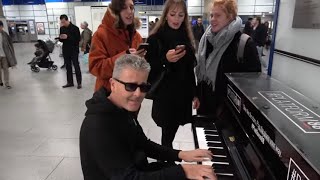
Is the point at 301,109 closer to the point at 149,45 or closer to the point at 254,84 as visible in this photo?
the point at 254,84

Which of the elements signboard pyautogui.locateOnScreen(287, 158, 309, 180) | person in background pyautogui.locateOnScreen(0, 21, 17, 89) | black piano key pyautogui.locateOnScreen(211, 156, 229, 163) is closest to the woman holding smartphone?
black piano key pyautogui.locateOnScreen(211, 156, 229, 163)

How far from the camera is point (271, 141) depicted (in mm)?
1183

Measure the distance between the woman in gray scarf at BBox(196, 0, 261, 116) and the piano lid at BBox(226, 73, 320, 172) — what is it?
0.18 meters

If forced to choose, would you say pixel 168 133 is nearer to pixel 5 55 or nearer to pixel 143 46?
pixel 143 46

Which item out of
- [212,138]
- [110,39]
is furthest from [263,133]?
[110,39]

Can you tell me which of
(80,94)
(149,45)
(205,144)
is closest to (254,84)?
(205,144)

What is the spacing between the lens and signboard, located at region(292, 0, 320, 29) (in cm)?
164

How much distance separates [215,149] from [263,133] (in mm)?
564

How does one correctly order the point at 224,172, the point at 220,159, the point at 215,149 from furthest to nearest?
the point at 215,149 → the point at 220,159 → the point at 224,172

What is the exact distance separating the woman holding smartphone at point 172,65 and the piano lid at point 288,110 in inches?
21.4

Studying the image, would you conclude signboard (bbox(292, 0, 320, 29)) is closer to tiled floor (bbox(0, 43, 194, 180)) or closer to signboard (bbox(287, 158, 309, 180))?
signboard (bbox(287, 158, 309, 180))

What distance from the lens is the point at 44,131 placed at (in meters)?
4.29

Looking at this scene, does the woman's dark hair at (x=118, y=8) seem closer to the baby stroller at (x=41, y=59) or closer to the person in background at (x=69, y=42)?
the person in background at (x=69, y=42)

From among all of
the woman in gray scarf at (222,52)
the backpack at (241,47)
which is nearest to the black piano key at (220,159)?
the woman in gray scarf at (222,52)
